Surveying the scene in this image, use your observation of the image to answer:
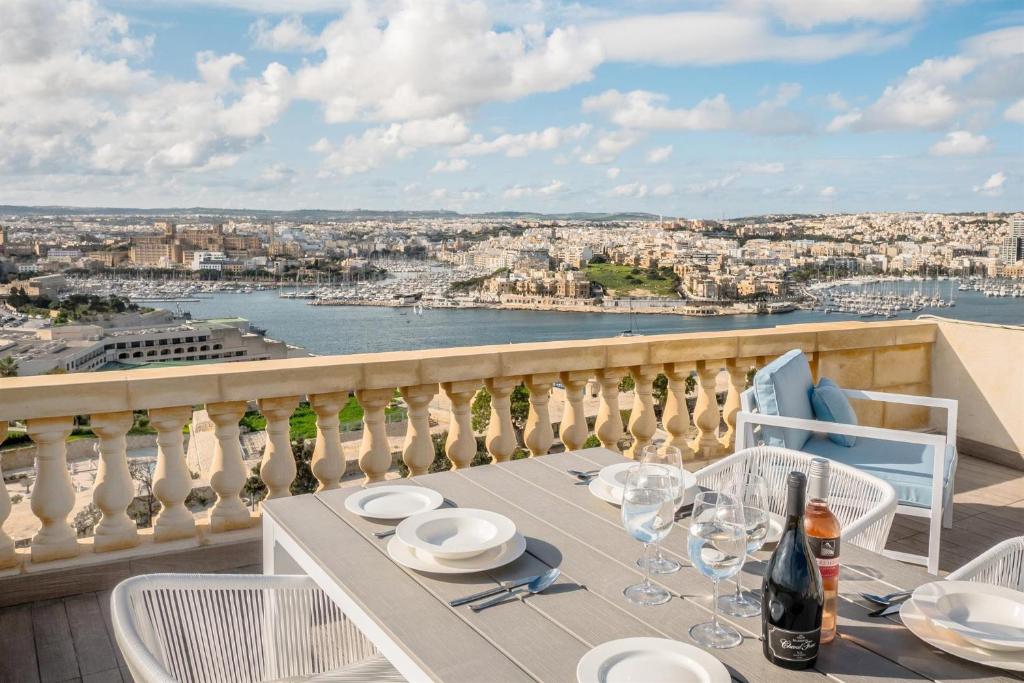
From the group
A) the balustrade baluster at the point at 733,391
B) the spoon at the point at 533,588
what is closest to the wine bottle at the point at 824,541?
the spoon at the point at 533,588

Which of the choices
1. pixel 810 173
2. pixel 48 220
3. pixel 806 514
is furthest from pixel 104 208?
pixel 810 173

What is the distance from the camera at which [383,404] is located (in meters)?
3.35

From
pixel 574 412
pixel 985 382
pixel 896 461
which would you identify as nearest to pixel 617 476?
pixel 574 412

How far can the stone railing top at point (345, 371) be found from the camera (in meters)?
2.76

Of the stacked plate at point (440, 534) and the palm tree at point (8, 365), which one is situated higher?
the stacked plate at point (440, 534)

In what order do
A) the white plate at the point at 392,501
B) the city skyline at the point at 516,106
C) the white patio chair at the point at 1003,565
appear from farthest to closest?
the city skyline at the point at 516,106 < the white plate at the point at 392,501 < the white patio chair at the point at 1003,565

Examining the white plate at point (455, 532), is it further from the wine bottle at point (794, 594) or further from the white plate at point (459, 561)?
the wine bottle at point (794, 594)

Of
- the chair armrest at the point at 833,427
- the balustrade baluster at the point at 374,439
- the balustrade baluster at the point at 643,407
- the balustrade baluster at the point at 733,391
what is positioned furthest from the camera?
the balustrade baluster at the point at 733,391

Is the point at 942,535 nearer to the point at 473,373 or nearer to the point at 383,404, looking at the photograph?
the point at 473,373

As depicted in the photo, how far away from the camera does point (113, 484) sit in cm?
291

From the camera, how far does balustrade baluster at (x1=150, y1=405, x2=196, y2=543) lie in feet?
9.66

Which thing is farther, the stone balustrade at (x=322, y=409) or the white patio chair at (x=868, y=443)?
the white patio chair at (x=868, y=443)

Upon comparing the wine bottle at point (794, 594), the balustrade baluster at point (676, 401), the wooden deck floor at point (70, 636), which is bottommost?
the wooden deck floor at point (70, 636)

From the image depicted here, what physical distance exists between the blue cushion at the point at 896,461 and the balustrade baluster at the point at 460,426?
1.62 meters
